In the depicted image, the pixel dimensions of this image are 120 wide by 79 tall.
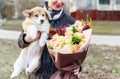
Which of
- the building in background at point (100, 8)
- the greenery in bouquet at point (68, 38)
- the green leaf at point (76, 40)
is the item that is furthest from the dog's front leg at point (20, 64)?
the building in background at point (100, 8)

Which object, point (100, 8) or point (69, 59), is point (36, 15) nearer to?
point (69, 59)

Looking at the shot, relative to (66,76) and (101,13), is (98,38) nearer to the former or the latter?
(66,76)

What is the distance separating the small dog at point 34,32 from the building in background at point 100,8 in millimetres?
26818

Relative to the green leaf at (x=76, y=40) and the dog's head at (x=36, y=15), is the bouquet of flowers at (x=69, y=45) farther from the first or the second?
the dog's head at (x=36, y=15)

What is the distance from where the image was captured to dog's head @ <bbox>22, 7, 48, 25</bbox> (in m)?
3.85

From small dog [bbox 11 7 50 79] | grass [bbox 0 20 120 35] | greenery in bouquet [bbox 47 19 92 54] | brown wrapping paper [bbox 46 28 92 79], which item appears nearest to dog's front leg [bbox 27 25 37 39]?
small dog [bbox 11 7 50 79]

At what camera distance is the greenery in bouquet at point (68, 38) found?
142 inches

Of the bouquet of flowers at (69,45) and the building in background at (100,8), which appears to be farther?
the building in background at (100,8)

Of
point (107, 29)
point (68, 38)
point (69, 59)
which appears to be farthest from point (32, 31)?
point (107, 29)

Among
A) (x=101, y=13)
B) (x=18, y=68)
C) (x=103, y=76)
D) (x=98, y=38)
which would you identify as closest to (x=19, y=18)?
(x=101, y=13)

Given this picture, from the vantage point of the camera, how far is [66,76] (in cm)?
375

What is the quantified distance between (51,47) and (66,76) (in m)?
0.29

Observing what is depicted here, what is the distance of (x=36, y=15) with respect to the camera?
153 inches

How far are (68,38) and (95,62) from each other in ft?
20.2
